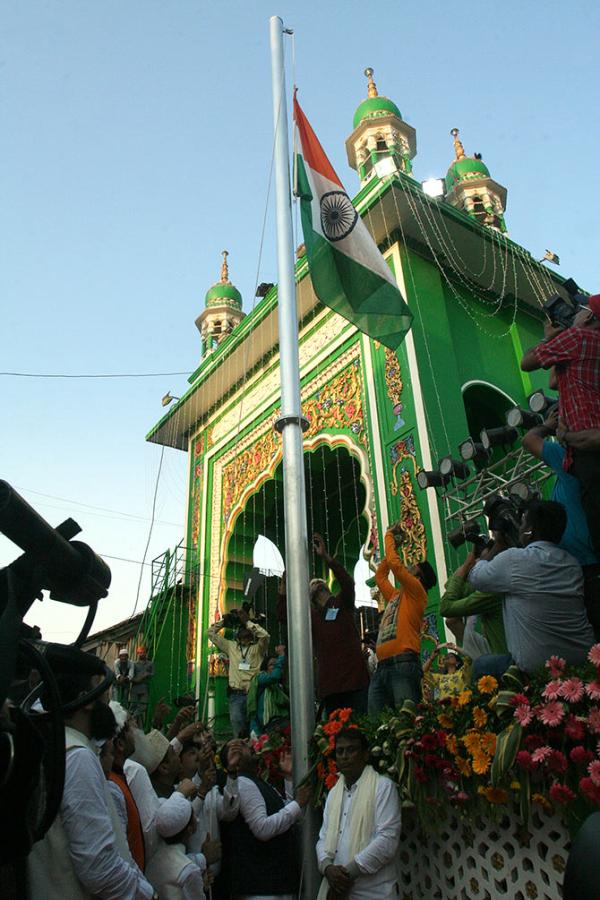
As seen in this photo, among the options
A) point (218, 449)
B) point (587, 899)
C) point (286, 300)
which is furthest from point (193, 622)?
point (587, 899)

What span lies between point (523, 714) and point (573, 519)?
994 millimetres

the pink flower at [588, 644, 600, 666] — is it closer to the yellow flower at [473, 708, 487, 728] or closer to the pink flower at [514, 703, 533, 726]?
the pink flower at [514, 703, 533, 726]

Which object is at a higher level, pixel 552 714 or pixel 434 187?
pixel 434 187

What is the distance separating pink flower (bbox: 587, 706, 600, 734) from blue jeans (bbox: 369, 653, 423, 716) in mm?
2023

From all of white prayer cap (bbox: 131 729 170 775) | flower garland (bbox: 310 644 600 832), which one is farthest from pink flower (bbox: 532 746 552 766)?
white prayer cap (bbox: 131 729 170 775)

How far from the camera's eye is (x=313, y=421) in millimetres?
11336

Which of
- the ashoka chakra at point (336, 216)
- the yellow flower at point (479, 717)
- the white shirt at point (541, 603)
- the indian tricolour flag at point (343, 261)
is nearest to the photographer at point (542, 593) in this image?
the white shirt at point (541, 603)

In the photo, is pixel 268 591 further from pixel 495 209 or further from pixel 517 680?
pixel 517 680

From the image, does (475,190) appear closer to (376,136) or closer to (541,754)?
(376,136)

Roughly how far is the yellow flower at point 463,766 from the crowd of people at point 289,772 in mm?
397

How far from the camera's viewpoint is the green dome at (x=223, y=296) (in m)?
17.4

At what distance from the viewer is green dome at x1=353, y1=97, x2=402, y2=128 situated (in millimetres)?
13156

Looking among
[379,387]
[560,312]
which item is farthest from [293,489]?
[379,387]

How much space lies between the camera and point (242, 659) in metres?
8.36
